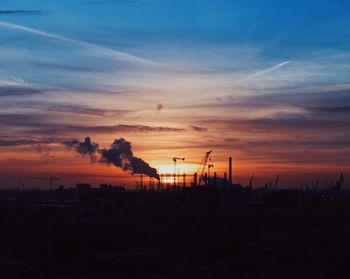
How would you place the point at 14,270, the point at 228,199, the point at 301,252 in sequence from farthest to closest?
the point at 228,199, the point at 301,252, the point at 14,270

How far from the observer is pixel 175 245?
4075 centimetres

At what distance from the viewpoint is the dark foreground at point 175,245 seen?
28.0m

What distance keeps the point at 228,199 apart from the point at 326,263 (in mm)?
48950

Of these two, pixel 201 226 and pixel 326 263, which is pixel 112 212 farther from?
pixel 326 263

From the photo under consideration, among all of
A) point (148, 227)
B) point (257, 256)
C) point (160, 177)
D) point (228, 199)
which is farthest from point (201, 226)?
point (160, 177)

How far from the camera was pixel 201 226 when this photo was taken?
52875mm

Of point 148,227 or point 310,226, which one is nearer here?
point 148,227

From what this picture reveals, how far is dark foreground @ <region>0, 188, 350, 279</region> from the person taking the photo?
91.9 feet

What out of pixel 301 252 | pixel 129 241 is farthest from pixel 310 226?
pixel 301 252

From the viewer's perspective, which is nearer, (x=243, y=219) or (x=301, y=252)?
(x=301, y=252)

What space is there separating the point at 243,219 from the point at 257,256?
83.6ft

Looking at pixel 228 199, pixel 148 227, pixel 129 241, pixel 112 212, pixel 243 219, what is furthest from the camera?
pixel 228 199

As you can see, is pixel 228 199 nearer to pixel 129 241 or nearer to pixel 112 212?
pixel 112 212

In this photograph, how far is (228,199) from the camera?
3108 inches
